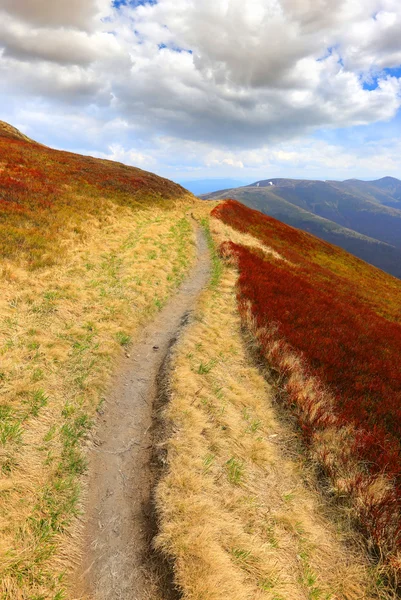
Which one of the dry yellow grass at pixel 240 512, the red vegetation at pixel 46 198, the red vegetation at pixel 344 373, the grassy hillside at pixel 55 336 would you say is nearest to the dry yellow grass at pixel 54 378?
the grassy hillside at pixel 55 336

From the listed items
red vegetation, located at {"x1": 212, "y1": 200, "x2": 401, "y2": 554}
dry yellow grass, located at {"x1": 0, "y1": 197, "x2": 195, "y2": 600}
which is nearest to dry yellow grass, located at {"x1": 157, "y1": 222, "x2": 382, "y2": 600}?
red vegetation, located at {"x1": 212, "y1": 200, "x2": 401, "y2": 554}

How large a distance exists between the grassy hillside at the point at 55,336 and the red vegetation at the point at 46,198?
0.36 ft

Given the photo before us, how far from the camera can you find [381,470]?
20.5ft

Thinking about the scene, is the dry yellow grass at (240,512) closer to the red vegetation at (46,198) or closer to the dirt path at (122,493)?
the dirt path at (122,493)

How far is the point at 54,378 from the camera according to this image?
721 centimetres

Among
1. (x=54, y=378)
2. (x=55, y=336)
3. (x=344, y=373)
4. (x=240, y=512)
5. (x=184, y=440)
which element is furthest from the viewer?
(x=344, y=373)

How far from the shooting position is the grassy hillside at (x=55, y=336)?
4.26 meters

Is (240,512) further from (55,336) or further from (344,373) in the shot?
(55,336)

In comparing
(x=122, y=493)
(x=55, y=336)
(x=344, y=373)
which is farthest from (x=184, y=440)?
(x=344, y=373)

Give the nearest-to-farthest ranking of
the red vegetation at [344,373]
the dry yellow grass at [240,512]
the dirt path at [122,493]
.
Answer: the dirt path at [122,493] → the dry yellow grass at [240,512] → the red vegetation at [344,373]

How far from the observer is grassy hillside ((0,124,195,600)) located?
168 inches

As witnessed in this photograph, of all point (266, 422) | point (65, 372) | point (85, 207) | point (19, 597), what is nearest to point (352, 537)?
point (266, 422)

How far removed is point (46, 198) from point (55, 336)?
16.3 metres

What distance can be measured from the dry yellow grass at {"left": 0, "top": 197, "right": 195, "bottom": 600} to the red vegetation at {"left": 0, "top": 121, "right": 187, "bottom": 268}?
4.61 feet
